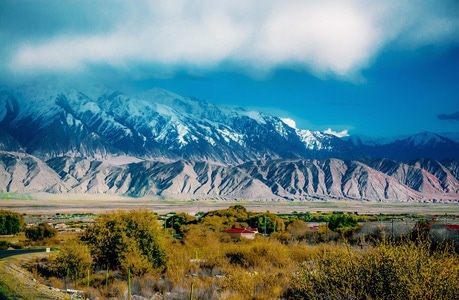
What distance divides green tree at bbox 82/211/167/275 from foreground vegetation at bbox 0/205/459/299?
56 mm

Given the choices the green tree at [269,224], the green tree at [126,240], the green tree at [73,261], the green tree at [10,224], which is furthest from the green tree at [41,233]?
the green tree at [126,240]

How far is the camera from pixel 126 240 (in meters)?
29.1

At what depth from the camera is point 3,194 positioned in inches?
7746

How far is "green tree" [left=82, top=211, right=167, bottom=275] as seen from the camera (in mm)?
29172

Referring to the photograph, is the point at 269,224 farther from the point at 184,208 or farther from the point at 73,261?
the point at 184,208

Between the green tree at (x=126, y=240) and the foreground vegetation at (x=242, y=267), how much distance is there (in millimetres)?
56

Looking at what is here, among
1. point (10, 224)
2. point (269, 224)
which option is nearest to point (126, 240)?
point (269, 224)

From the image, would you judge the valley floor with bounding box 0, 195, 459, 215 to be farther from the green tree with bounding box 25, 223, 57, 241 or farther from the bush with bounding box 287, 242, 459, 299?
the bush with bounding box 287, 242, 459, 299

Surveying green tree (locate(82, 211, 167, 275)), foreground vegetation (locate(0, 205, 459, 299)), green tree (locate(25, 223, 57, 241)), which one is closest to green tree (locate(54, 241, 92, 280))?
foreground vegetation (locate(0, 205, 459, 299))

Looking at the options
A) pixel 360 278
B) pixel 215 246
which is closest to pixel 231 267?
pixel 215 246

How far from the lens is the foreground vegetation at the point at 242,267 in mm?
12109

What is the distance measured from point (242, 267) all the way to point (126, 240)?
6.79 metres

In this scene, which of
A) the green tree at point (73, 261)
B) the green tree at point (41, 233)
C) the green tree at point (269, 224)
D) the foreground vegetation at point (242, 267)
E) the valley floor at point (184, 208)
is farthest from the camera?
the valley floor at point (184, 208)

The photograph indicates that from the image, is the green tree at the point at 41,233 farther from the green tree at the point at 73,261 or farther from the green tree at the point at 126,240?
the green tree at the point at 126,240
